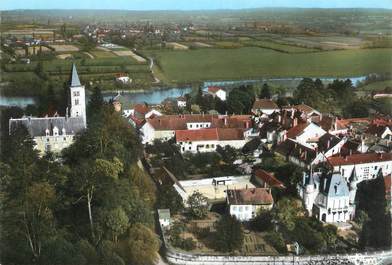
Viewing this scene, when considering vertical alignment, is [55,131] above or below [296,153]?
above

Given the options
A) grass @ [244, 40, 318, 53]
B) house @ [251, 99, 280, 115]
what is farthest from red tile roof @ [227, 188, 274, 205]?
grass @ [244, 40, 318, 53]

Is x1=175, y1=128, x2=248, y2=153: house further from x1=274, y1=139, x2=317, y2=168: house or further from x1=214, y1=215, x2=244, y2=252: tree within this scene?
x1=214, y1=215, x2=244, y2=252: tree

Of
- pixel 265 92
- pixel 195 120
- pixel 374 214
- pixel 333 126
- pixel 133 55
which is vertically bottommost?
pixel 374 214

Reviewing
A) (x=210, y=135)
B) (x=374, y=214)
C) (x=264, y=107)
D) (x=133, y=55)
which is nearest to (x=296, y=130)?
(x=210, y=135)

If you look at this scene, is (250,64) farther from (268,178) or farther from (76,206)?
(76,206)

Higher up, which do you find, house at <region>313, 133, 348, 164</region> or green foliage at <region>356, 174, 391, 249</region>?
house at <region>313, 133, 348, 164</region>

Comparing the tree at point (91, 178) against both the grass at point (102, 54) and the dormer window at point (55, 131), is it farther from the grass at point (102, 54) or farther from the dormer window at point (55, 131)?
the grass at point (102, 54)
